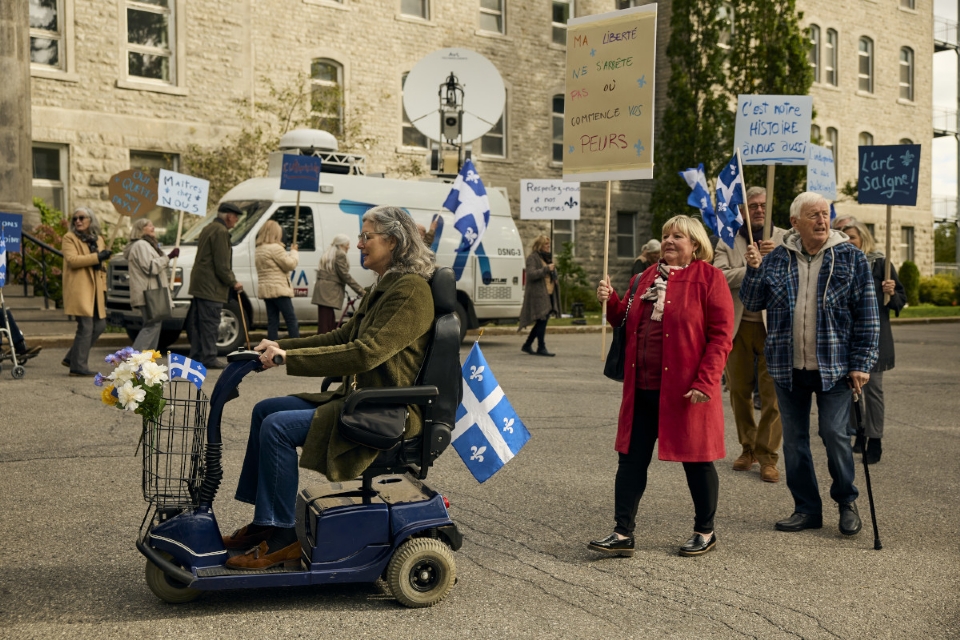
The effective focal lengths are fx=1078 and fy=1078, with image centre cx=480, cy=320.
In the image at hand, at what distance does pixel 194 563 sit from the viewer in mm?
4277

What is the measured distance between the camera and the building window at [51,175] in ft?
70.4

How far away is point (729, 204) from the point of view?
26.9ft

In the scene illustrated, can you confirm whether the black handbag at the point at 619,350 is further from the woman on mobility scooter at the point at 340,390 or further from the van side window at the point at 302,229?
the van side window at the point at 302,229

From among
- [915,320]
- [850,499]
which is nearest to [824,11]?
[915,320]

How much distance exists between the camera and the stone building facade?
71.0ft

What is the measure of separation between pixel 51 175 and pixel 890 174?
17.4m

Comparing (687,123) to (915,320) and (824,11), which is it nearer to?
(915,320)

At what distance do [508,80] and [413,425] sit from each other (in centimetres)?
2528

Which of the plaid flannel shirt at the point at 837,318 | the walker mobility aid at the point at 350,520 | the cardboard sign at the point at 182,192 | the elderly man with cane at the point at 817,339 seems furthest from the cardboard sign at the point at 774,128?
the cardboard sign at the point at 182,192

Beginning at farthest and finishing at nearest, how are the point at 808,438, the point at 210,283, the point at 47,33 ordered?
the point at 47,33, the point at 210,283, the point at 808,438

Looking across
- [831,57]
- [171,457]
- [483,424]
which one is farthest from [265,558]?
[831,57]

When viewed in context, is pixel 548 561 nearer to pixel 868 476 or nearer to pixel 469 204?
pixel 868 476

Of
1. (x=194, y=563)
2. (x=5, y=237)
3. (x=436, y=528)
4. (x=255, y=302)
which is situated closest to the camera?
(x=194, y=563)

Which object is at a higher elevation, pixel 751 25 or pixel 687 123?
pixel 751 25
